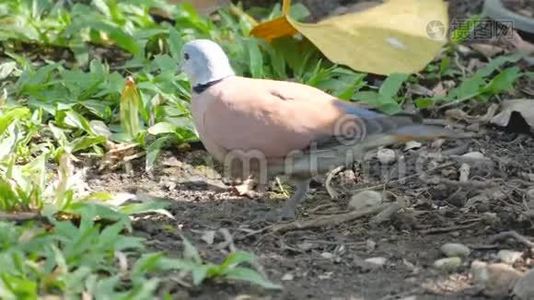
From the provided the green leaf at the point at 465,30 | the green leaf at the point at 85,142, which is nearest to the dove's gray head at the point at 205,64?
the green leaf at the point at 85,142

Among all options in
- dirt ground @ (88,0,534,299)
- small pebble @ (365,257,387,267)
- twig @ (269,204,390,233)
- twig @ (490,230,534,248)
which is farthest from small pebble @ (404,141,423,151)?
small pebble @ (365,257,387,267)

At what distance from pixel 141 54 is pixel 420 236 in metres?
2.05

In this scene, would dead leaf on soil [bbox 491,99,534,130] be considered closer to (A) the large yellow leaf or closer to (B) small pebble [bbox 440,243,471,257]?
(A) the large yellow leaf

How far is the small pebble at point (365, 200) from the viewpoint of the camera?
4434mm

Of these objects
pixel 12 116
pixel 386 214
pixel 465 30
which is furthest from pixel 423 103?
pixel 12 116

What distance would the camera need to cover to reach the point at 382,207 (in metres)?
4.35

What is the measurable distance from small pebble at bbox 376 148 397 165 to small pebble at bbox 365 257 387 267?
1.05 meters

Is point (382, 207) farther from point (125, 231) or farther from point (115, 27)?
point (115, 27)

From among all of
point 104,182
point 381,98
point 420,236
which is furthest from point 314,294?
point 381,98

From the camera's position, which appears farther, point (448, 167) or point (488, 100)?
point (488, 100)

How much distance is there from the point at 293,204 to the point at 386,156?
75 cm

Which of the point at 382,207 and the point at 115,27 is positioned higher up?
the point at 115,27

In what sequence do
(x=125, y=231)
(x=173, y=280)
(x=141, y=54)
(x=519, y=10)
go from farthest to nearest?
1. (x=519, y=10)
2. (x=141, y=54)
3. (x=125, y=231)
4. (x=173, y=280)

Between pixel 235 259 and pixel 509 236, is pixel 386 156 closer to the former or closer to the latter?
pixel 509 236
